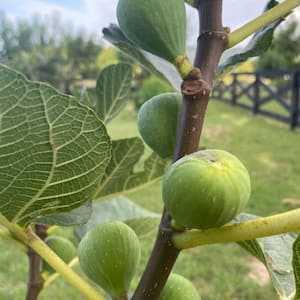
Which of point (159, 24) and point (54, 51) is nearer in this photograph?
point (159, 24)

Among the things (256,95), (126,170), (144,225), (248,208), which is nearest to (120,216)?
(144,225)

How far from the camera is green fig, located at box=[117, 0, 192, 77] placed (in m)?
0.44

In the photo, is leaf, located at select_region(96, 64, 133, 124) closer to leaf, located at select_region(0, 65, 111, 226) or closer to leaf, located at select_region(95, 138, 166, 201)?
leaf, located at select_region(95, 138, 166, 201)

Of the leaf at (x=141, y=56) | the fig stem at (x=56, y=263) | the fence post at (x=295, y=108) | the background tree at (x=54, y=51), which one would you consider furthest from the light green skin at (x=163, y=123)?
the background tree at (x=54, y=51)

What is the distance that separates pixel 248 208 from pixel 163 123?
3662mm

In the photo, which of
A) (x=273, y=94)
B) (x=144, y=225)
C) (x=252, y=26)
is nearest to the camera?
(x=252, y=26)

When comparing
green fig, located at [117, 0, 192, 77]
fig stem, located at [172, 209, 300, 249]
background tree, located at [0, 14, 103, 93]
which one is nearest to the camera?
fig stem, located at [172, 209, 300, 249]

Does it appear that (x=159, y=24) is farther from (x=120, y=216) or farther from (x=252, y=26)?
(x=120, y=216)

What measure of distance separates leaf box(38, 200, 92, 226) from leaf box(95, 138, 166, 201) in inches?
4.5

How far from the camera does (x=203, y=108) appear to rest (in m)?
0.41

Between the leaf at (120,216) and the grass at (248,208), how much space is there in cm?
16

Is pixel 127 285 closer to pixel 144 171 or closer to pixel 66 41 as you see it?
pixel 144 171

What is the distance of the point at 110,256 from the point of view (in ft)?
1.55

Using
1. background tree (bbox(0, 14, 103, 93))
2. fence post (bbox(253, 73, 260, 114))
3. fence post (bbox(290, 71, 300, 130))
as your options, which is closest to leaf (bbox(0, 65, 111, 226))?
fence post (bbox(290, 71, 300, 130))
